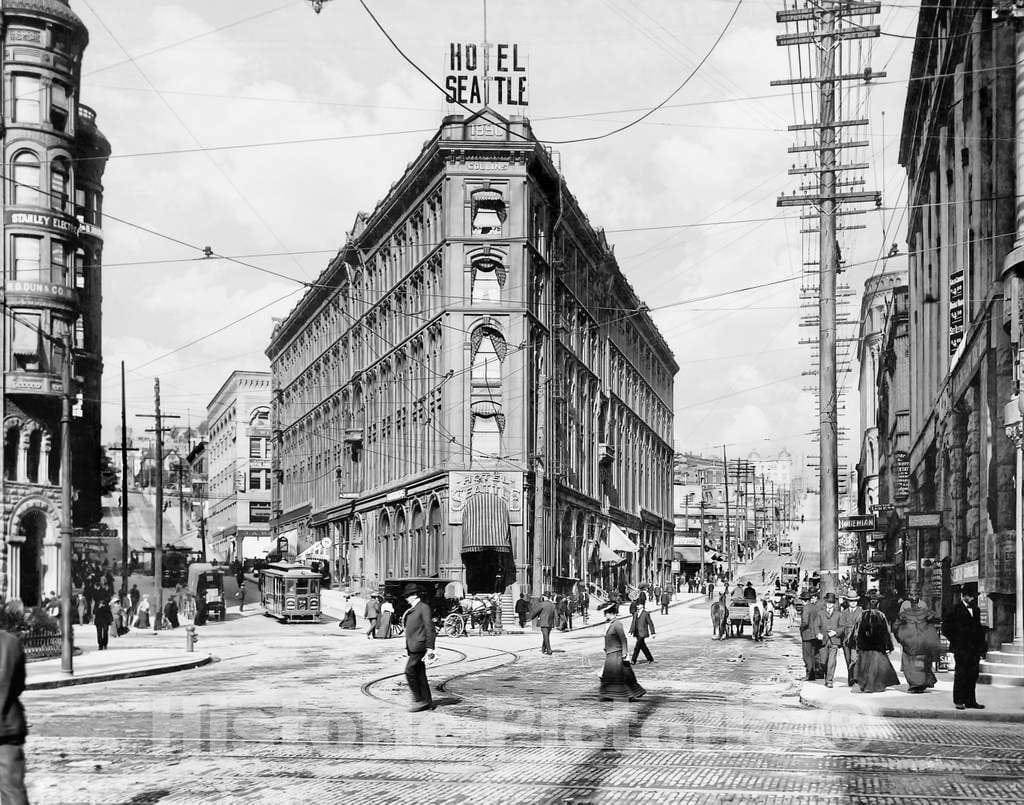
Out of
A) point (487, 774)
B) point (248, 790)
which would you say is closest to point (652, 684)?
point (487, 774)

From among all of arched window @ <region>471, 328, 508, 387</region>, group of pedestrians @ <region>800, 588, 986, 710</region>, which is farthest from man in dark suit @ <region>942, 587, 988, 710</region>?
arched window @ <region>471, 328, 508, 387</region>

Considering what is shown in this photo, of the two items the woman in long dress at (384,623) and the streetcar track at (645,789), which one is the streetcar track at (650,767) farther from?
the woman in long dress at (384,623)

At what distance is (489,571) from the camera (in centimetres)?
5350

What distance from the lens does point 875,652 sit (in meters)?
20.0

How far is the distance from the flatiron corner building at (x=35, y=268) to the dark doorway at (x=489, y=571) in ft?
61.9

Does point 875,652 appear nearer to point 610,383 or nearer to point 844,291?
point 844,291

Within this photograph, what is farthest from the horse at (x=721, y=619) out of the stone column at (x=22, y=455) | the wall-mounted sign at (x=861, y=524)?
the stone column at (x=22, y=455)

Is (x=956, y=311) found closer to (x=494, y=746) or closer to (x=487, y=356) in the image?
(x=487, y=356)

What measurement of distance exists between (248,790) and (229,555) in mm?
108941

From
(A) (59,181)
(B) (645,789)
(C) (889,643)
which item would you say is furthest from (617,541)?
(B) (645,789)

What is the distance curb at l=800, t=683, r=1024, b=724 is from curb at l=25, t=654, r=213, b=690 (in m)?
13.4

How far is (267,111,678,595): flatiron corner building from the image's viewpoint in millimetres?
53469

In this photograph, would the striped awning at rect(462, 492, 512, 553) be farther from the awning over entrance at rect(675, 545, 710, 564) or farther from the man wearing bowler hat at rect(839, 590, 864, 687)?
the awning over entrance at rect(675, 545, 710, 564)

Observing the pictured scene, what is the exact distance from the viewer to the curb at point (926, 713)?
54.6 feet
